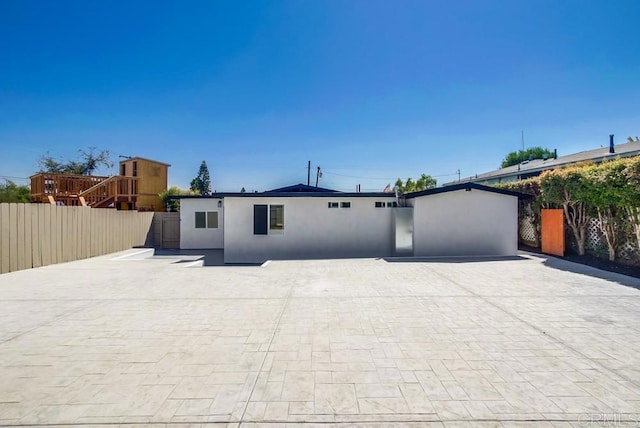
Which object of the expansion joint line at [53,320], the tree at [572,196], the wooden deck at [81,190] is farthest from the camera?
the wooden deck at [81,190]

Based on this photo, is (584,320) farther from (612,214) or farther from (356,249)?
(356,249)

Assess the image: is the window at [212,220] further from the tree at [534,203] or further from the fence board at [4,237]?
the tree at [534,203]

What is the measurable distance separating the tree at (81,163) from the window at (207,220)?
24.8 m

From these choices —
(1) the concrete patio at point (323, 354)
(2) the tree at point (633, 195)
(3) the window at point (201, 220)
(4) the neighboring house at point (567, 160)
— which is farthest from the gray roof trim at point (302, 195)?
(4) the neighboring house at point (567, 160)

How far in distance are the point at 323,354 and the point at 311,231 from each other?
810cm

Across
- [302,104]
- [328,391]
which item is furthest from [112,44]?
[328,391]

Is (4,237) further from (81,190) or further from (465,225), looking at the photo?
(465,225)

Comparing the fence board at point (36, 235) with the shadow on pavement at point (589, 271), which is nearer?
the shadow on pavement at point (589, 271)

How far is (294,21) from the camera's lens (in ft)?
34.6

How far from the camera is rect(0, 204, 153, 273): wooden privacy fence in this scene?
27.1 ft

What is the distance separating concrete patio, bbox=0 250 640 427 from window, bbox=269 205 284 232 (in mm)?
4663

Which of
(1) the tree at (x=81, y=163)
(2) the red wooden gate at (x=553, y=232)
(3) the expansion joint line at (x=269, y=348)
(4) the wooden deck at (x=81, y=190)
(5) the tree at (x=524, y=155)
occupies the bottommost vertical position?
(3) the expansion joint line at (x=269, y=348)

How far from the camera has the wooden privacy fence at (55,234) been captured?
825cm

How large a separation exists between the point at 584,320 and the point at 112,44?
16.6 metres
